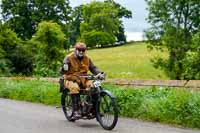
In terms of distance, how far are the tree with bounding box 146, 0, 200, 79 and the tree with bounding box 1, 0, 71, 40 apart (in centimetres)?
2808

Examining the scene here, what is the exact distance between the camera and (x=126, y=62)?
235 ft

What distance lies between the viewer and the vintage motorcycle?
37.9ft

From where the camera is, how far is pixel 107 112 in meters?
11.7

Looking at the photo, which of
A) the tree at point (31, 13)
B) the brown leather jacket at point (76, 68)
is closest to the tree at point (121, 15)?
the tree at point (31, 13)

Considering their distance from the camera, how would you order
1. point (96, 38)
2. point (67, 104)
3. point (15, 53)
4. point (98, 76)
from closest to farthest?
point (98, 76), point (67, 104), point (15, 53), point (96, 38)

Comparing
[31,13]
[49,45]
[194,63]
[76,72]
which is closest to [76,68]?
[76,72]

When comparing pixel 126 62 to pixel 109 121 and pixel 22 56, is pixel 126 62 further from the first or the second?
pixel 109 121

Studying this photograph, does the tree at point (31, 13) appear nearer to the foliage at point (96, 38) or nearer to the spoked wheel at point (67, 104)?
the foliage at point (96, 38)

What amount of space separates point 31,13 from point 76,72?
74.7 metres

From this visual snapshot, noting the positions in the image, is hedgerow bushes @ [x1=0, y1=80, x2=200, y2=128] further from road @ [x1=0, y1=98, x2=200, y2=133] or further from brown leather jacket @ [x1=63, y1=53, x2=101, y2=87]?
brown leather jacket @ [x1=63, y1=53, x2=101, y2=87]

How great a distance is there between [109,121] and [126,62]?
60062 mm

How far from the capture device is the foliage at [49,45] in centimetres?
4634

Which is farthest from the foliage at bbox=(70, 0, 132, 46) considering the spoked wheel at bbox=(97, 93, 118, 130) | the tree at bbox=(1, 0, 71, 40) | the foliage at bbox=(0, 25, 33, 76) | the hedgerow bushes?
the spoked wheel at bbox=(97, 93, 118, 130)

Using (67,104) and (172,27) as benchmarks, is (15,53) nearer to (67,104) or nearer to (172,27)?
(172,27)
